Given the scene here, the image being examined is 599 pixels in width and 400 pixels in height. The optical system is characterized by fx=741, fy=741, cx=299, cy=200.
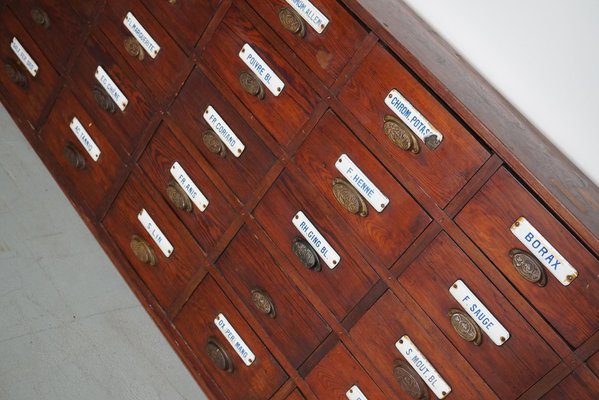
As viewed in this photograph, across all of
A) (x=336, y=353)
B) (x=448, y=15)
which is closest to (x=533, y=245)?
(x=336, y=353)

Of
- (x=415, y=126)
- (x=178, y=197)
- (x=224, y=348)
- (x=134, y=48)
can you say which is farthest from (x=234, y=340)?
(x=134, y=48)

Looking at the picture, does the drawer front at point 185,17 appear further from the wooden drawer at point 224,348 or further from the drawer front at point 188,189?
the wooden drawer at point 224,348

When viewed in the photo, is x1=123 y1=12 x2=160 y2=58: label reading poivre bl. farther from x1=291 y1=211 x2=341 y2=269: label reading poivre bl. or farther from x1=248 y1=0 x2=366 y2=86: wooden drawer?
x1=291 y1=211 x2=341 y2=269: label reading poivre bl.

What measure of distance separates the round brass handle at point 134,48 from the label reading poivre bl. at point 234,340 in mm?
920

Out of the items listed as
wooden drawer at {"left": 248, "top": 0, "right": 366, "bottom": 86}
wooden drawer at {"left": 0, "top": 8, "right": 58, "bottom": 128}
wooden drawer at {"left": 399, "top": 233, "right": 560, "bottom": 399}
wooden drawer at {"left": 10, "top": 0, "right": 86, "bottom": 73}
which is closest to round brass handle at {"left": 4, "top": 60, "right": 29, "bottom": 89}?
wooden drawer at {"left": 0, "top": 8, "right": 58, "bottom": 128}

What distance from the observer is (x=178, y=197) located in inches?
97.1

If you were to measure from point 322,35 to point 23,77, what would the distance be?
140cm

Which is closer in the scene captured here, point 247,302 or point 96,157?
point 247,302

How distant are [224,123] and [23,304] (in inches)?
34.6

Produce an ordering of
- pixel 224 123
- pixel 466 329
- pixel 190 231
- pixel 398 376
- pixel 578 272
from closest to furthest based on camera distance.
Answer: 1. pixel 578 272
2. pixel 466 329
3. pixel 398 376
4. pixel 224 123
5. pixel 190 231

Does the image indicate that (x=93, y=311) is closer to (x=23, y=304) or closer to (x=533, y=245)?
(x=23, y=304)

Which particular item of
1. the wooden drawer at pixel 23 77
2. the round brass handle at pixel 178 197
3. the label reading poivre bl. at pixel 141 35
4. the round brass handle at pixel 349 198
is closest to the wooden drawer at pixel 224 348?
the round brass handle at pixel 178 197

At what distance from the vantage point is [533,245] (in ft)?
5.82

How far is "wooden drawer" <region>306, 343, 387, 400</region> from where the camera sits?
2.12 meters
